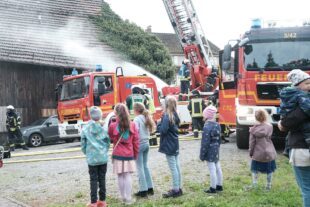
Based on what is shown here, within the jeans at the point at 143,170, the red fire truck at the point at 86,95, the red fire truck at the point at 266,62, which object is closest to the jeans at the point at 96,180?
the jeans at the point at 143,170

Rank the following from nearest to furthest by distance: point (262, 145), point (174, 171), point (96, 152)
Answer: point (96, 152) → point (174, 171) → point (262, 145)

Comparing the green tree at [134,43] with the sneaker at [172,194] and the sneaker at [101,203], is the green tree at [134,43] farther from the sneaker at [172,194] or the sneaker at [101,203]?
the sneaker at [101,203]

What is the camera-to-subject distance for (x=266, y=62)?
11.8 meters

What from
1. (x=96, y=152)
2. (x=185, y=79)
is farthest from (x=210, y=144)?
(x=185, y=79)

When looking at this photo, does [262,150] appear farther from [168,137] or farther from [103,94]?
[103,94]

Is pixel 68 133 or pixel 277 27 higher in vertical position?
pixel 277 27

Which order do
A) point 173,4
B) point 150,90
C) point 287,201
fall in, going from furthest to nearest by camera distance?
point 173,4 < point 150,90 < point 287,201

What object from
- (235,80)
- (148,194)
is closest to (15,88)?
(235,80)

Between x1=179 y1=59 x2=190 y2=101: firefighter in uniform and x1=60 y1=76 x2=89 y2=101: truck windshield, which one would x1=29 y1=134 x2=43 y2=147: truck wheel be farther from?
x1=179 y1=59 x2=190 y2=101: firefighter in uniform

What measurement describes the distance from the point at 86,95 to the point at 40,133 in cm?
537

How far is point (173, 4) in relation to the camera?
20219 millimetres

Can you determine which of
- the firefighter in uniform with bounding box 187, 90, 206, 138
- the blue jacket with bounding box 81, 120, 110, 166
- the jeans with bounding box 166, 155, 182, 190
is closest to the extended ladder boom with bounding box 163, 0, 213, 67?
the firefighter in uniform with bounding box 187, 90, 206, 138

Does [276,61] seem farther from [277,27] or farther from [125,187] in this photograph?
[125,187]

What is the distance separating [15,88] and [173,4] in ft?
29.4
